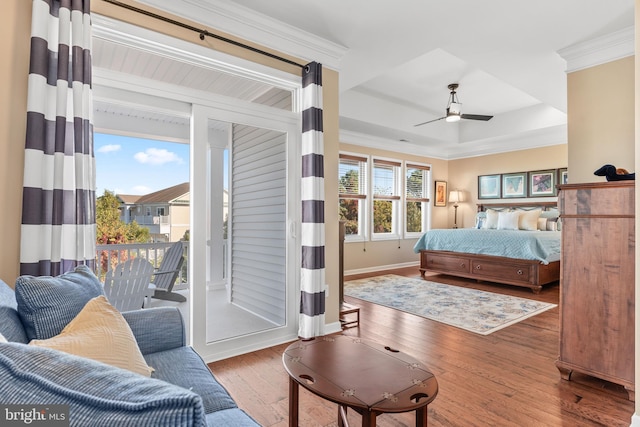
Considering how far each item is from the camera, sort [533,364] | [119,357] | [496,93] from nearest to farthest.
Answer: [119,357]
[533,364]
[496,93]

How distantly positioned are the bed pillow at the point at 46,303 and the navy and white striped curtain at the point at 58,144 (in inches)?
26.4

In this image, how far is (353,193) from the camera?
6.45 meters

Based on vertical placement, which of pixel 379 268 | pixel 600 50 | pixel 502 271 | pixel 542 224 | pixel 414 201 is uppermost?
pixel 600 50

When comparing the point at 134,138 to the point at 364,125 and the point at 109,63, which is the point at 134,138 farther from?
the point at 364,125

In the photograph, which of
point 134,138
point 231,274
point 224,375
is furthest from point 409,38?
point 134,138

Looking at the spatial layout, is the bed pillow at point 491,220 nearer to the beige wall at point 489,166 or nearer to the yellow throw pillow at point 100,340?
the beige wall at point 489,166

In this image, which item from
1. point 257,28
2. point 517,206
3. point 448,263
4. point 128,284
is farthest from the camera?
point 517,206

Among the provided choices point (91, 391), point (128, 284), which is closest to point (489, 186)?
point (128, 284)

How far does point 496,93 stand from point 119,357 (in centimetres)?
592

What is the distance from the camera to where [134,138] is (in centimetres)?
446

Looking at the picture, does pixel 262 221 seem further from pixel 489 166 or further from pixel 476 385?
pixel 489 166

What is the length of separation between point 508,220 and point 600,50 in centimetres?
369

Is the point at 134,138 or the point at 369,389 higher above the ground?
the point at 134,138

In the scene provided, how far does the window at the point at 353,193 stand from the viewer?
6.34 metres
